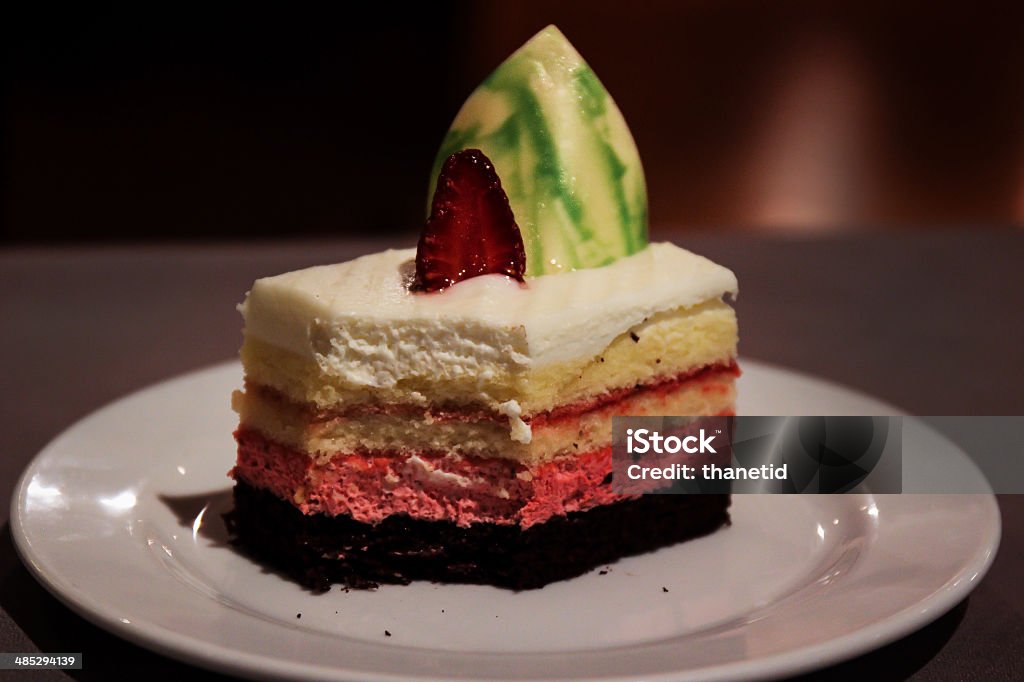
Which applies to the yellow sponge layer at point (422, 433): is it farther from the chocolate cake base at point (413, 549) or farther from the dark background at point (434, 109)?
the dark background at point (434, 109)

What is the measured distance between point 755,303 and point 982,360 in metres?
0.84

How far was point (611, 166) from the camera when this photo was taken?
2369 millimetres

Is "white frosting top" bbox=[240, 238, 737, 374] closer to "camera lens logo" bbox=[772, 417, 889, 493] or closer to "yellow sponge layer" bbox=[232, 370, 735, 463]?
"yellow sponge layer" bbox=[232, 370, 735, 463]

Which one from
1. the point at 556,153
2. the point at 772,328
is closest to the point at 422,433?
the point at 556,153

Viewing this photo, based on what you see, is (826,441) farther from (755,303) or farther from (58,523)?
(58,523)

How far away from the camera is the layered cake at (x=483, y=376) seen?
207 cm

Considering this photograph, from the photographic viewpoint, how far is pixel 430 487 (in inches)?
85.4

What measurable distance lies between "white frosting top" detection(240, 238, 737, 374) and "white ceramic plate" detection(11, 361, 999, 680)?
441mm

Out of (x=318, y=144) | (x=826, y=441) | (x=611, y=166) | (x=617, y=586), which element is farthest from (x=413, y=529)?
(x=318, y=144)

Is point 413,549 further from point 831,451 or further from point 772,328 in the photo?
point 772,328

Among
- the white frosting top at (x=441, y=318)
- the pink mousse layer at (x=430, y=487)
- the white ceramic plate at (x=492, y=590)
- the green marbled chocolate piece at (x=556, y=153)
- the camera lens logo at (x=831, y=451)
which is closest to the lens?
the white ceramic plate at (x=492, y=590)

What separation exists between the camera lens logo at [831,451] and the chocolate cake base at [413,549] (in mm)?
610

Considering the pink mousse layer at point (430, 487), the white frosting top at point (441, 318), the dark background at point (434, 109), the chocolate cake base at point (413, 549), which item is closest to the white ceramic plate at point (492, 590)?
the chocolate cake base at point (413, 549)

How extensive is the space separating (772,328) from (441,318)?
1.97 meters
